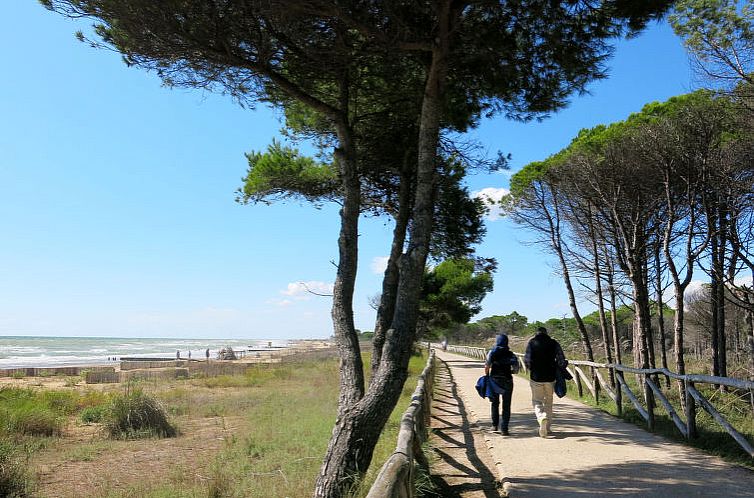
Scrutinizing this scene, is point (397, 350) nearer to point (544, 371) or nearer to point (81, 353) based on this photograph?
point (544, 371)

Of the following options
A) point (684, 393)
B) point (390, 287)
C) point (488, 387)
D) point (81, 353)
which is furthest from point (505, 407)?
point (81, 353)

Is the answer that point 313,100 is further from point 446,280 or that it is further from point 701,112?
A: point 446,280

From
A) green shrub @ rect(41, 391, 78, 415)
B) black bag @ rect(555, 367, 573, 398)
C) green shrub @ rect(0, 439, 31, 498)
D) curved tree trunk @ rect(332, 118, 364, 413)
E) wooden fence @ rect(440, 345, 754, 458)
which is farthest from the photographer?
green shrub @ rect(41, 391, 78, 415)

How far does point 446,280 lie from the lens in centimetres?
3041

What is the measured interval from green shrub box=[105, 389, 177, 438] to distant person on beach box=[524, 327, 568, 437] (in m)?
8.29

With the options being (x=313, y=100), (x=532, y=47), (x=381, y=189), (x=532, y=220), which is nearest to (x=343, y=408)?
(x=313, y=100)

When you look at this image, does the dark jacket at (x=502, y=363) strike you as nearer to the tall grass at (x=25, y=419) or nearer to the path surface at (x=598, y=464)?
the path surface at (x=598, y=464)

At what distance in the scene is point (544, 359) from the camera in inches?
306

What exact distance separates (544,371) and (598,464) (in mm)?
1887

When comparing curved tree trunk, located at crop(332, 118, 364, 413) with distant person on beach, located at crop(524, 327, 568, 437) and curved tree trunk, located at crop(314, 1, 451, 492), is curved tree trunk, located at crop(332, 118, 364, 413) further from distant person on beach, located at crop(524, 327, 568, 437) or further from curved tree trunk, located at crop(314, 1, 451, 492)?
distant person on beach, located at crop(524, 327, 568, 437)

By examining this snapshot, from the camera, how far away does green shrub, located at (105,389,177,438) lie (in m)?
12.1

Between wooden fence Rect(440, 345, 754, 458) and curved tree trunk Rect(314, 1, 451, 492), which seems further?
wooden fence Rect(440, 345, 754, 458)

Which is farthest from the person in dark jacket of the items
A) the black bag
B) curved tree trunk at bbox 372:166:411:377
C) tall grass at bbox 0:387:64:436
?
tall grass at bbox 0:387:64:436

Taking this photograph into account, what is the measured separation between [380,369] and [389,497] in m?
2.28
